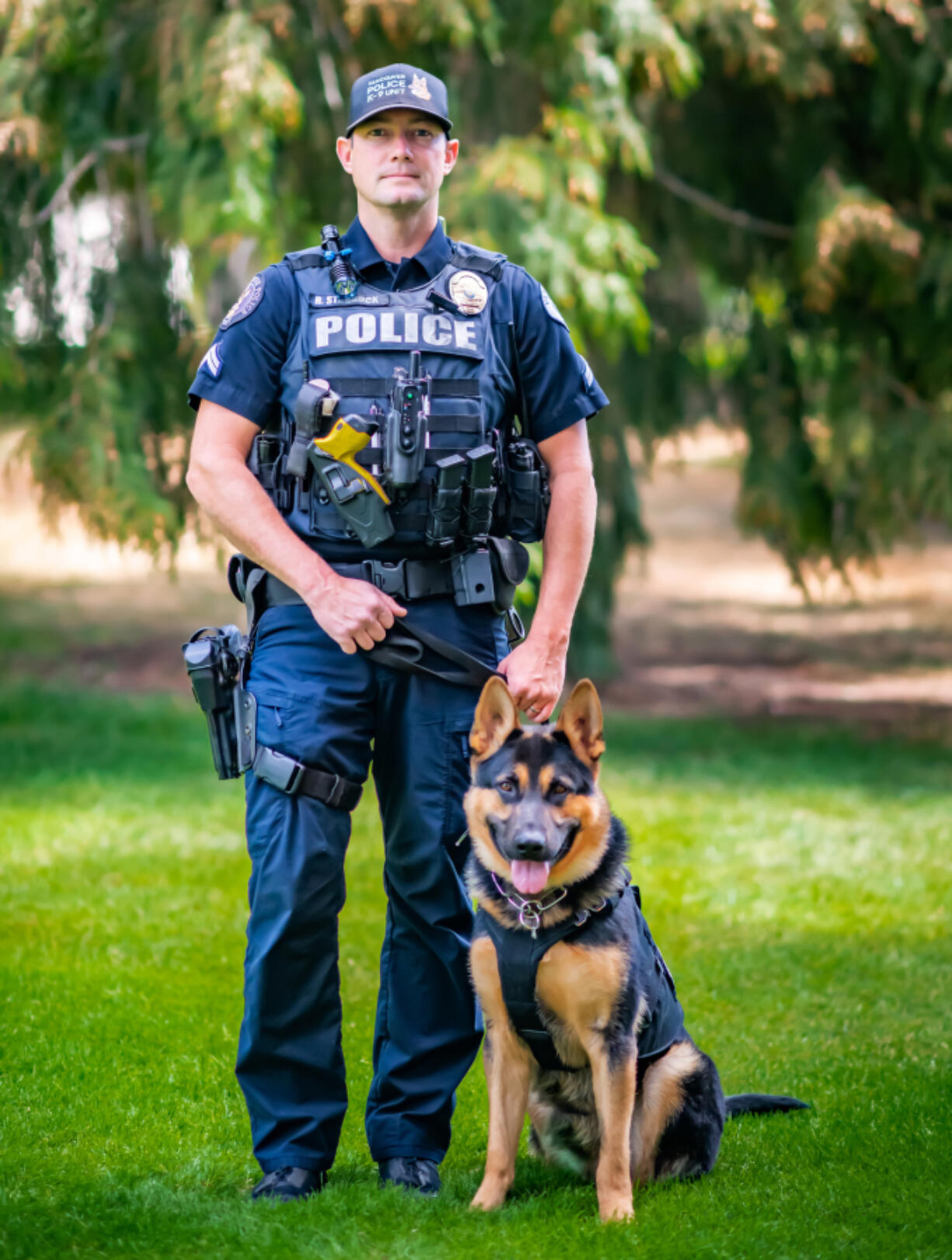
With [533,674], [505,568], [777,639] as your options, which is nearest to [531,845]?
[533,674]

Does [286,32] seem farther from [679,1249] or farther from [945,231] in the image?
[679,1249]

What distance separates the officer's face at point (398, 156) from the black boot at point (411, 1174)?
2.39 m

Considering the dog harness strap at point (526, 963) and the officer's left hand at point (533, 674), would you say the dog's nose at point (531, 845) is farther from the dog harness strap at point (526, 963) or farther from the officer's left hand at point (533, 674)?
the officer's left hand at point (533, 674)

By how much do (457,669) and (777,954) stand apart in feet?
10.4

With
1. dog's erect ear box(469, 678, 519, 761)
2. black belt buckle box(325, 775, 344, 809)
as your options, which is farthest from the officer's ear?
black belt buckle box(325, 775, 344, 809)

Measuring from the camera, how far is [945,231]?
407 inches

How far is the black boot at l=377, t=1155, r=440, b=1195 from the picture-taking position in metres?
3.85

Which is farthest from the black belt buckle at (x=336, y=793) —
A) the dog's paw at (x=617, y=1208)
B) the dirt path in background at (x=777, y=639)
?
the dirt path in background at (x=777, y=639)

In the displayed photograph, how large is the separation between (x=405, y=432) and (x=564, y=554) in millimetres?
534

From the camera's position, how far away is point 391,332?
148 inches

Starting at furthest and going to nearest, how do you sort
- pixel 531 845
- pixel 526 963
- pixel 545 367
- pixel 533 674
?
pixel 545 367 → pixel 533 674 → pixel 526 963 → pixel 531 845

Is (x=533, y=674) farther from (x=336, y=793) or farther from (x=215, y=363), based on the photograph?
(x=215, y=363)

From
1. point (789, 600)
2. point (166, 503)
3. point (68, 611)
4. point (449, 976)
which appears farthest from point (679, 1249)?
point (789, 600)

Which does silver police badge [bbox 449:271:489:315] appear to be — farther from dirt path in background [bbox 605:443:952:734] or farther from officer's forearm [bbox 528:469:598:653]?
Answer: dirt path in background [bbox 605:443:952:734]
